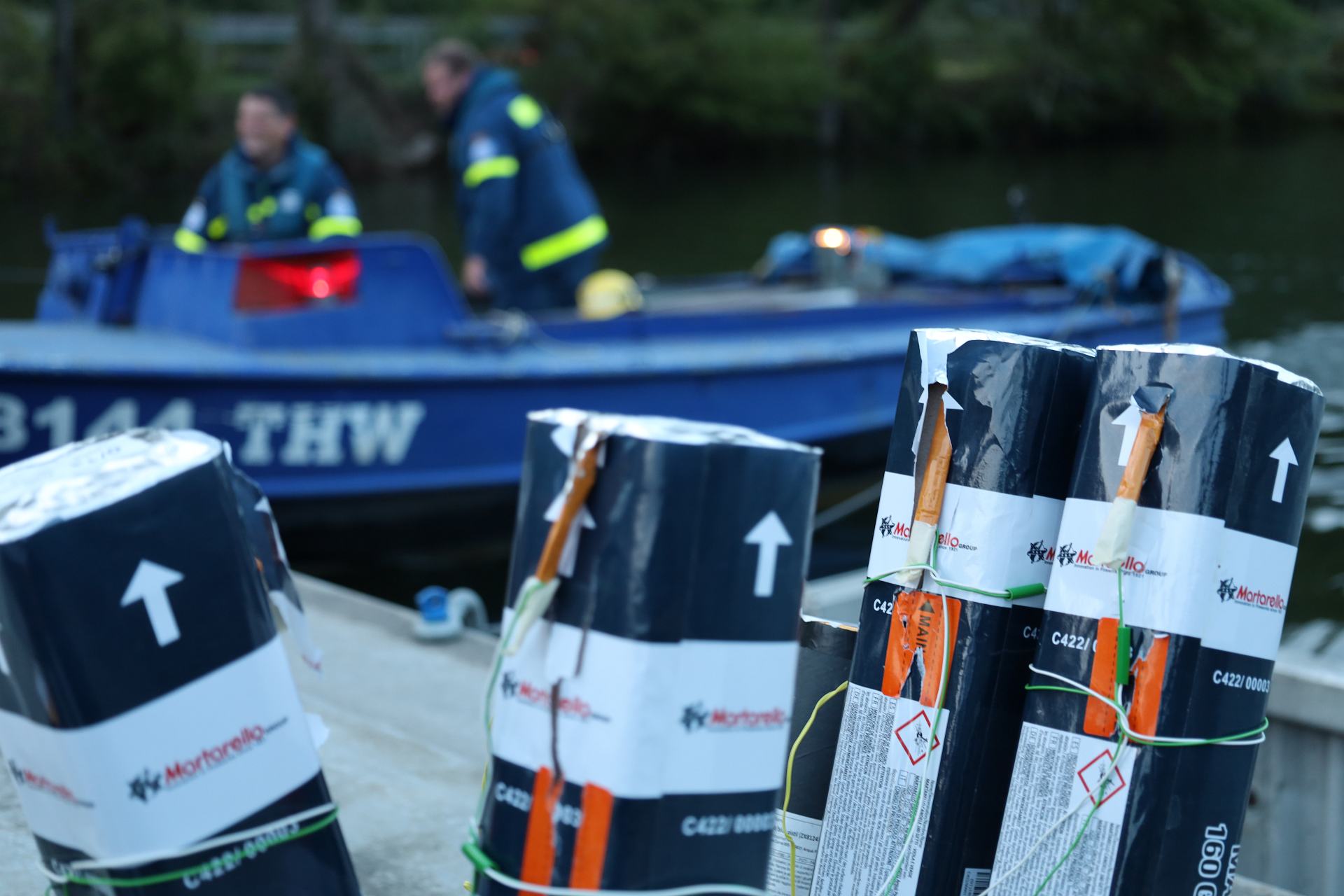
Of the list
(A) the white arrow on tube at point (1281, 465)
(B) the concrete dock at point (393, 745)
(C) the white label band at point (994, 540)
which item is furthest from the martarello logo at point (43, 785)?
(A) the white arrow on tube at point (1281, 465)

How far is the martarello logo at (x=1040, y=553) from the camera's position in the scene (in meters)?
2.04

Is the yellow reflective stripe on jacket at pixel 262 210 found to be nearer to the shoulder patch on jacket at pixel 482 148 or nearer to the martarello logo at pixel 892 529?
the shoulder patch on jacket at pixel 482 148

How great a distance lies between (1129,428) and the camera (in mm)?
1902

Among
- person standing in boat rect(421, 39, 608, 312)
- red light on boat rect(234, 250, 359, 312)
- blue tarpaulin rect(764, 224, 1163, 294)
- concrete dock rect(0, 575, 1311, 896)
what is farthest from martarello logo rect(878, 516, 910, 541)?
blue tarpaulin rect(764, 224, 1163, 294)

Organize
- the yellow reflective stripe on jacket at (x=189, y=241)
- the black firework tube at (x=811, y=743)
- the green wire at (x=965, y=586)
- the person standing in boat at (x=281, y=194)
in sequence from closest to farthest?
the green wire at (x=965, y=586) → the black firework tube at (x=811, y=743) → the person standing in boat at (x=281, y=194) → the yellow reflective stripe on jacket at (x=189, y=241)

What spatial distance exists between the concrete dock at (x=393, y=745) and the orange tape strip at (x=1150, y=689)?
78 centimetres

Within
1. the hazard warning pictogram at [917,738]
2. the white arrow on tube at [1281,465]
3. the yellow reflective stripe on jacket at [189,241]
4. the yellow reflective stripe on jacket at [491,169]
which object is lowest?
the hazard warning pictogram at [917,738]

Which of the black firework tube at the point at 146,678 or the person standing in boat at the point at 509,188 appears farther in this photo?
the person standing in boat at the point at 509,188

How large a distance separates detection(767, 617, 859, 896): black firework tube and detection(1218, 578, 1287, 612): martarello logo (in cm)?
57

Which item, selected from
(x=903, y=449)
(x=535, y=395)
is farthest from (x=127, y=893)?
(x=535, y=395)

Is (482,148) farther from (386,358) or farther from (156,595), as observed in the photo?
(156,595)

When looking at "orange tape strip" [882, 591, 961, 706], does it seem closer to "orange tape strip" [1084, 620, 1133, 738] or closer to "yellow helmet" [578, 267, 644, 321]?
"orange tape strip" [1084, 620, 1133, 738]

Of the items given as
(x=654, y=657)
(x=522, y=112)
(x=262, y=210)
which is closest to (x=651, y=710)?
(x=654, y=657)

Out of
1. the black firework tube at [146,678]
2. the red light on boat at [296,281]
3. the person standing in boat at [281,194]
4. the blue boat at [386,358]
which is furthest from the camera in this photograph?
the person standing in boat at [281,194]
